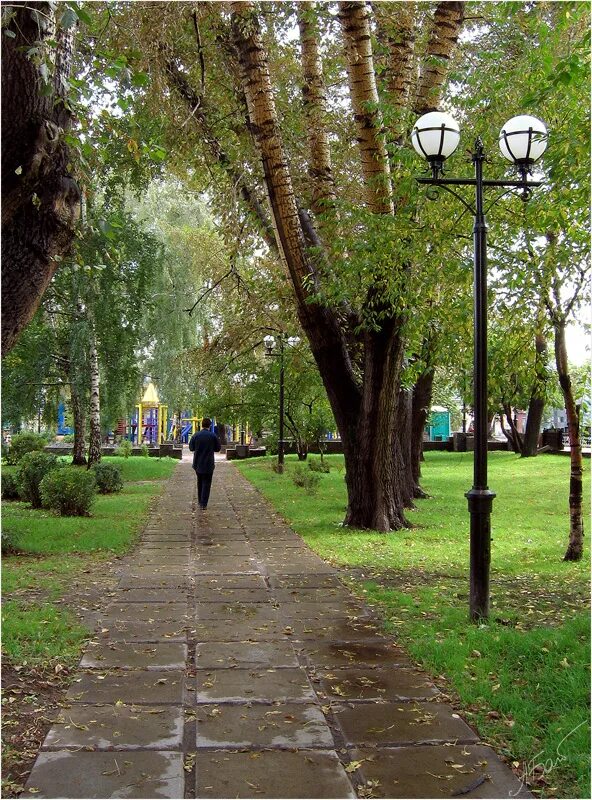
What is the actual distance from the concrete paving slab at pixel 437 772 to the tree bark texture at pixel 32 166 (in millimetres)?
3268

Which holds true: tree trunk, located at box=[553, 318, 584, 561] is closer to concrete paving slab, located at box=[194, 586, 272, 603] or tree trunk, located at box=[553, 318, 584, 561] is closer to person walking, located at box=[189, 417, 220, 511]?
concrete paving slab, located at box=[194, 586, 272, 603]

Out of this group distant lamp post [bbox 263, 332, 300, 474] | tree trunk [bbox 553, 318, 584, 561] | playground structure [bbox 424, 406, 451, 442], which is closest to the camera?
tree trunk [bbox 553, 318, 584, 561]

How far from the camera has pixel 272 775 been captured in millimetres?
3387

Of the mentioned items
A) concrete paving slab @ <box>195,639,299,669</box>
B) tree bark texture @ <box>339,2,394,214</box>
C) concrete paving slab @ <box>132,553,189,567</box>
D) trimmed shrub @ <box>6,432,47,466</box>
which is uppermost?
tree bark texture @ <box>339,2,394,214</box>

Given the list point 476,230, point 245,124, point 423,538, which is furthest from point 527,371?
point 245,124

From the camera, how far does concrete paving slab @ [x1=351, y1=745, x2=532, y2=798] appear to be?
3.27 meters

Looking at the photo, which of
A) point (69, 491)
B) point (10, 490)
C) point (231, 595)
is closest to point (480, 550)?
point (231, 595)

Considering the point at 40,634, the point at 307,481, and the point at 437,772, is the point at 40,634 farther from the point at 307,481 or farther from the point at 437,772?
the point at 307,481

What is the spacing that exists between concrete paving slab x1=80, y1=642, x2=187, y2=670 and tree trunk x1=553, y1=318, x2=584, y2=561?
538 centimetres

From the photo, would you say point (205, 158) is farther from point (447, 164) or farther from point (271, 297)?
point (447, 164)

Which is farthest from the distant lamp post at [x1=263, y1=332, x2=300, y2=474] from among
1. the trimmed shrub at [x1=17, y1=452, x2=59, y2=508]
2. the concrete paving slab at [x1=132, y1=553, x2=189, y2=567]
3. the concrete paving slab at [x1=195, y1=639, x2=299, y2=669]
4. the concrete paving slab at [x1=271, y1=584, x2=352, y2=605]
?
the concrete paving slab at [x1=195, y1=639, x2=299, y2=669]

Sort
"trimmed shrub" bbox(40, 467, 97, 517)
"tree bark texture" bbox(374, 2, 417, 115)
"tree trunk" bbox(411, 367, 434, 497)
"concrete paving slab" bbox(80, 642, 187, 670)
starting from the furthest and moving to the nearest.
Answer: "tree trunk" bbox(411, 367, 434, 497), "trimmed shrub" bbox(40, 467, 97, 517), "tree bark texture" bbox(374, 2, 417, 115), "concrete paving slab" bbox(80, 642, 187, 670)

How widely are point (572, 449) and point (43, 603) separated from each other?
6.07m

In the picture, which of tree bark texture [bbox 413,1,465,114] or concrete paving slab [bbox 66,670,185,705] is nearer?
concrete paving slab [bbox 66,670,185,705]
